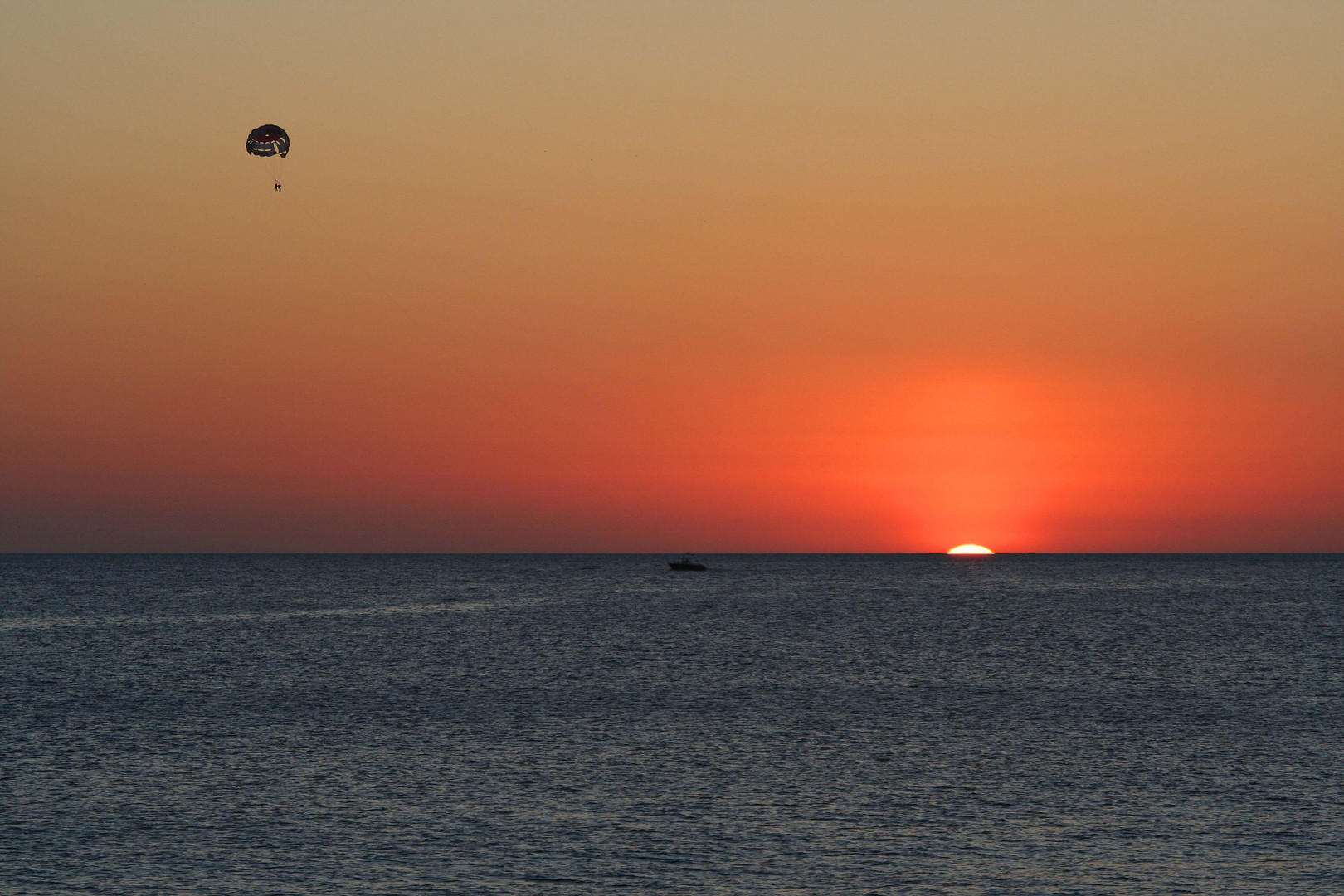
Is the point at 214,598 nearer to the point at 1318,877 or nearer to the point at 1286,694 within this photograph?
the point at 1286,694

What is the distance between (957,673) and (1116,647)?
94.2 feet

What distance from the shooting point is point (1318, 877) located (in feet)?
115

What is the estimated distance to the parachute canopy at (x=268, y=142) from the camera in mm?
83938

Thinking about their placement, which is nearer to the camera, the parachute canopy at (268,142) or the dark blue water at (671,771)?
the dark blue water at (671,771)

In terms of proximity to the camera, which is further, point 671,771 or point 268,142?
point 268,142

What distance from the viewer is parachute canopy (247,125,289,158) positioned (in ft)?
275

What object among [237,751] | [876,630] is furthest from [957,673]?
[237,751]

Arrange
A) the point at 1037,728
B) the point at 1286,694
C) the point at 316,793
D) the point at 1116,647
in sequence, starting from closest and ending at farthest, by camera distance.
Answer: the point at 316,793
the point at 1037,728
the point at 1286,694
the point at 1116,647

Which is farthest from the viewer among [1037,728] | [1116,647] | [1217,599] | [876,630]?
[1217,599]

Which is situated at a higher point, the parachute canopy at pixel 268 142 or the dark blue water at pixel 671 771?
the parachute canopy at pixel 268 142

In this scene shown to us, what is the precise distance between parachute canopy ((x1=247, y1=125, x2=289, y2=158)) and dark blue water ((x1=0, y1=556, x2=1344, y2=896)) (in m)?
33.2

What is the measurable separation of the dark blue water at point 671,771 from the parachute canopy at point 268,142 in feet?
109

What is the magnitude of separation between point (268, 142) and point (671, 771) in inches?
2124

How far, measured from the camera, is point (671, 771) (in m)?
49.5
